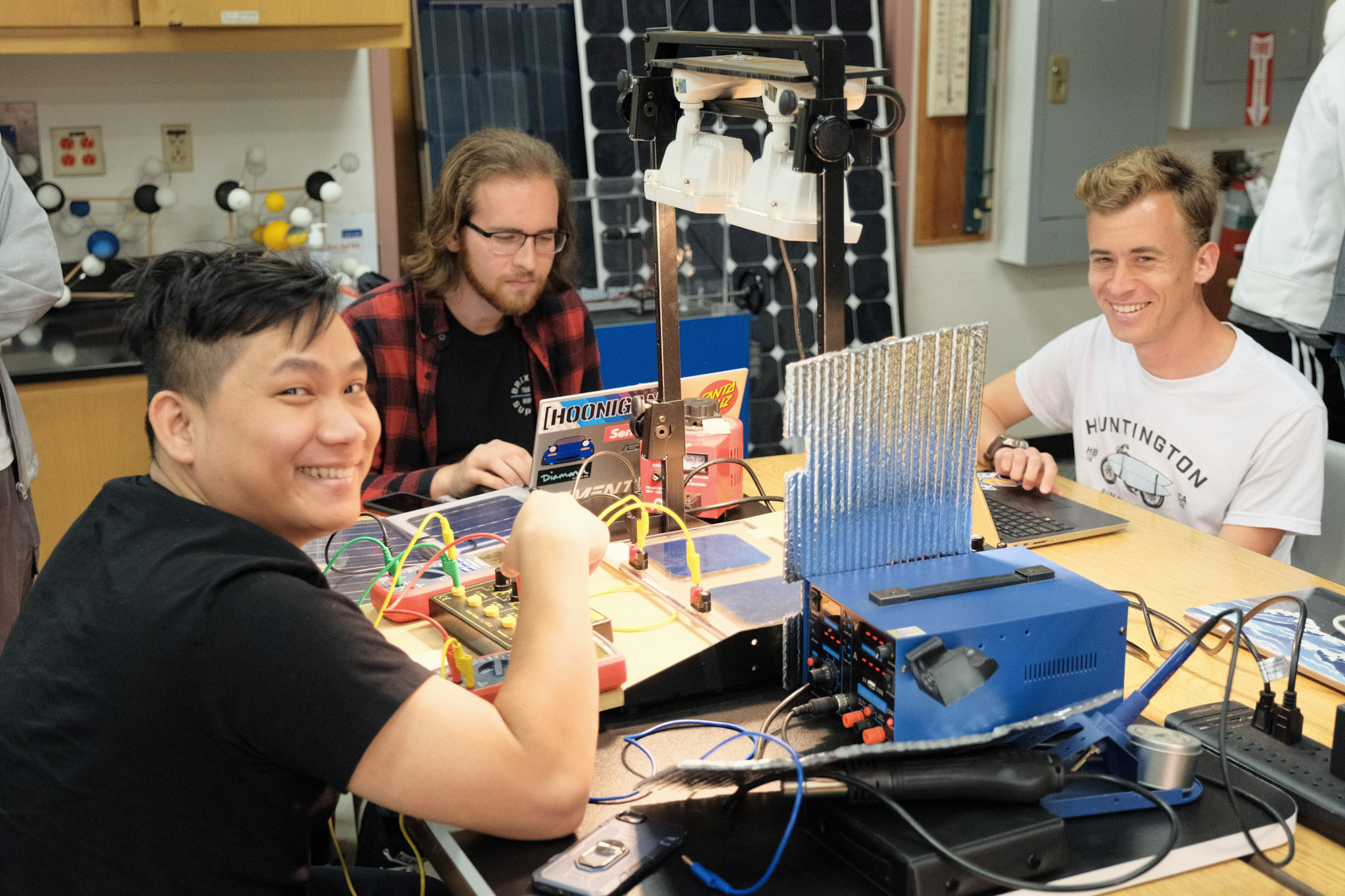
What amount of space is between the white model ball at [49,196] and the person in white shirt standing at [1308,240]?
307 cm

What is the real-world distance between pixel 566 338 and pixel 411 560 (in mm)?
931

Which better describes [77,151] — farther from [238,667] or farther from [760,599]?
[238,667]

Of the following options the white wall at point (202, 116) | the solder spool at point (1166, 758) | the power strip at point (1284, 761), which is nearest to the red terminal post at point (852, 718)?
the solder spool at point (1166, 758)

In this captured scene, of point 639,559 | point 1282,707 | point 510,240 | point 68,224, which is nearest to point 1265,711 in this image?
point 1282,707

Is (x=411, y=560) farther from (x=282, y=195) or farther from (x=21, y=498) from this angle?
(x=282, y=195)

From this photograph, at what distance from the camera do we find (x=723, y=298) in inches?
146

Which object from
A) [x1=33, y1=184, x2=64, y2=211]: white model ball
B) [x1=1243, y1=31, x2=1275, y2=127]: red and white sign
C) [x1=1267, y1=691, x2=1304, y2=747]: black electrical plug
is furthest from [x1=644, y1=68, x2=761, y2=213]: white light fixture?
[x1=1243, y1=31, x2=1275, y2=127]: red and white sign

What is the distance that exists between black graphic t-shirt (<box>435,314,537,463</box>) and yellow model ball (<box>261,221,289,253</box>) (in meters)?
1.18

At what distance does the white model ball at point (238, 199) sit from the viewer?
3.22 meters

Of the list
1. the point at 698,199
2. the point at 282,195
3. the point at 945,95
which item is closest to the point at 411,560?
the point at 698,199

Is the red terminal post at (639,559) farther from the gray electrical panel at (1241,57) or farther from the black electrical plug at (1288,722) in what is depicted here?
the gray electrical panel at (1241,57)

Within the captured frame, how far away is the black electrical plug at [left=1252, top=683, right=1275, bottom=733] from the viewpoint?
1224 millimetres

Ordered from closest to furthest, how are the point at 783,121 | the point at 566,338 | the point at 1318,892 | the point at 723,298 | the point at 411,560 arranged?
1. the point at 1318,892
2. the point at 783,121
3. the point at 411,560
4. the point at 566,338
5. the point at 723,298

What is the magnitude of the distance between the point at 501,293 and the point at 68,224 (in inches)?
64.3
